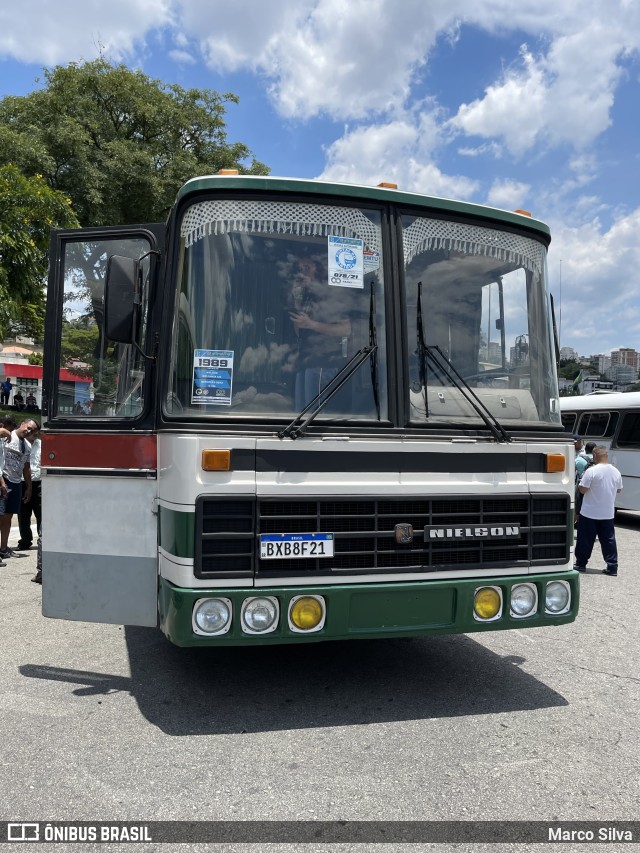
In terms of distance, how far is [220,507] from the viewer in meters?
3.94

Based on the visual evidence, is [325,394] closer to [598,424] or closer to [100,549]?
[100,549]

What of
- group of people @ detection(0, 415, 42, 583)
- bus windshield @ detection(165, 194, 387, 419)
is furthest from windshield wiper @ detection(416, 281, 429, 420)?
group of people @ detection(0, 415, 42, 583)

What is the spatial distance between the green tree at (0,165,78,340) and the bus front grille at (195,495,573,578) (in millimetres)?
8941

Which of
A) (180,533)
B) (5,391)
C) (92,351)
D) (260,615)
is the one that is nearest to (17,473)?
(92,351)

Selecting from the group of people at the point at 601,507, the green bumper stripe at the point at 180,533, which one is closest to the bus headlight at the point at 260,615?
the green bumper stripe at the point at 180,533

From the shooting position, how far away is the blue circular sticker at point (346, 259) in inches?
172

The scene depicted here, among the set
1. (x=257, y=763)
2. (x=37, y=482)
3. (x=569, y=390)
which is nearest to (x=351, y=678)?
(x=257, y=763)

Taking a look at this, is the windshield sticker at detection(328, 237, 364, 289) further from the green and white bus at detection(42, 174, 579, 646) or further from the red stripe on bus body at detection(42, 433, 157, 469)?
the red stripe on bus body at detection(42, 433, 157, 469)

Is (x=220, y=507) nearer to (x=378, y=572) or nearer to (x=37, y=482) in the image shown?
(x=378, y=572)

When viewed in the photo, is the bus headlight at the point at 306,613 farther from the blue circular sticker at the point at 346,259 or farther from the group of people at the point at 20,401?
the group of people at the point at 20,401

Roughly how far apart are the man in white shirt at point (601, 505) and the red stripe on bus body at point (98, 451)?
20.6 feet

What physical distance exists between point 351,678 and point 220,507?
5.80 ft

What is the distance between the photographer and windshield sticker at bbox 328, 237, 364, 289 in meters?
4.35

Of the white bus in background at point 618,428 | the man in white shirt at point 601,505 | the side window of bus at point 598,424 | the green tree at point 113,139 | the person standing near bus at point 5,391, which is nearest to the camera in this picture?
the man in white shirt at point 601,505
